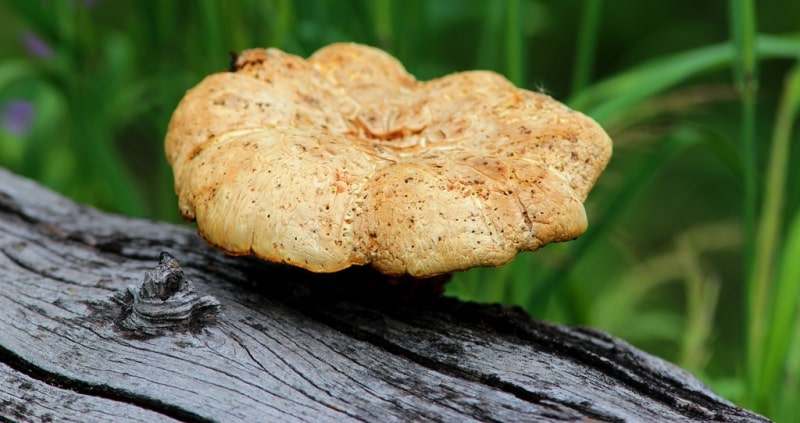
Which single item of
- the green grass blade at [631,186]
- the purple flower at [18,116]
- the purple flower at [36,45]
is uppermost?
the purple flower at [36,45]

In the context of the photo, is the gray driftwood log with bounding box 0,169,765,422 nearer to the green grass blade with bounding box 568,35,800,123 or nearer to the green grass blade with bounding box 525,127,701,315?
the green grass blade with bounding box 525,127,701,315

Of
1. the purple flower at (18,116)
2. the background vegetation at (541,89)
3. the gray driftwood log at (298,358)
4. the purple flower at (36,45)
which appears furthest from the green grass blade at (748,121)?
the purple flower at (36,45)

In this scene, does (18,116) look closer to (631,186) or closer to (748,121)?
(631,186)

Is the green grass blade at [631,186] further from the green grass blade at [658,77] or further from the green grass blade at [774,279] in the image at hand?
the green grass blade at [774,279]

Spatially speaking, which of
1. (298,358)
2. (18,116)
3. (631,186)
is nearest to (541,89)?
(631,186)

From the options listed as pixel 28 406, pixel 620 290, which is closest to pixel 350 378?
pixel 28 406

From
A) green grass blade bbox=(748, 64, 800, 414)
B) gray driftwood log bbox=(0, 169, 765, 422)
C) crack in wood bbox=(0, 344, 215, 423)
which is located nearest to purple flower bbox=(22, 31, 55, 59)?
gray driftwood log bbox=(0, 169, 765, 422)
